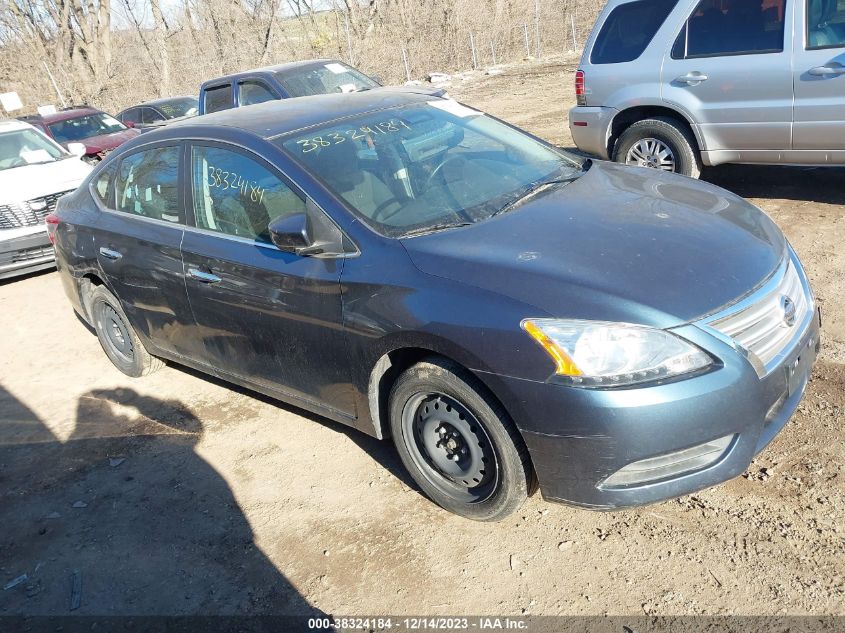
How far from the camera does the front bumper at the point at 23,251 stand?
8039 millimetres

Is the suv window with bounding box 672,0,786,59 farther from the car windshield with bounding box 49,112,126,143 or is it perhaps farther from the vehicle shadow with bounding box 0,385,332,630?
the car windshield with bounding box 49,112,126,143

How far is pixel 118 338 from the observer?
5316 millimetres

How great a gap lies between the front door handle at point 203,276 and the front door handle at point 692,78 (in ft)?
15.7

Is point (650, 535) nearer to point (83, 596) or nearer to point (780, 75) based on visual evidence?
point (83, 596)

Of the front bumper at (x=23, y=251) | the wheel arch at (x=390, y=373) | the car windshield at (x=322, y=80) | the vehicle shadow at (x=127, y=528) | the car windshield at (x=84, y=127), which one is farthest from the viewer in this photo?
the car windshield at (x=84, y=127)

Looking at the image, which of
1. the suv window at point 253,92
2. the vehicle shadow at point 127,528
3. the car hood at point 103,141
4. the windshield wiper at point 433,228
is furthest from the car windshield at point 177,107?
the windshield wiper at point 433,228

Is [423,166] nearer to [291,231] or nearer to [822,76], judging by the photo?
[291,231]

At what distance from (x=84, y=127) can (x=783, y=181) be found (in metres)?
13.1

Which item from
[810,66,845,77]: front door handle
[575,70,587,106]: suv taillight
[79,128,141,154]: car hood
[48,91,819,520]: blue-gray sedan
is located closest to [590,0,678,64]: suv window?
[575,70,587,106]: suv taillight

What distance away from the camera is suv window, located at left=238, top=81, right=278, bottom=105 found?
9461 mm

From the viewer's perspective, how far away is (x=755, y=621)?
8.05 feet

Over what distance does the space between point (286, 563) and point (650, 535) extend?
159cm

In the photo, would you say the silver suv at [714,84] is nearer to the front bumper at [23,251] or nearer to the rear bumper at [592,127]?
the rear bumper at [592,127]

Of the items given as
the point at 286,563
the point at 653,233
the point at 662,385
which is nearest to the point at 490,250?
the point at 653,233
